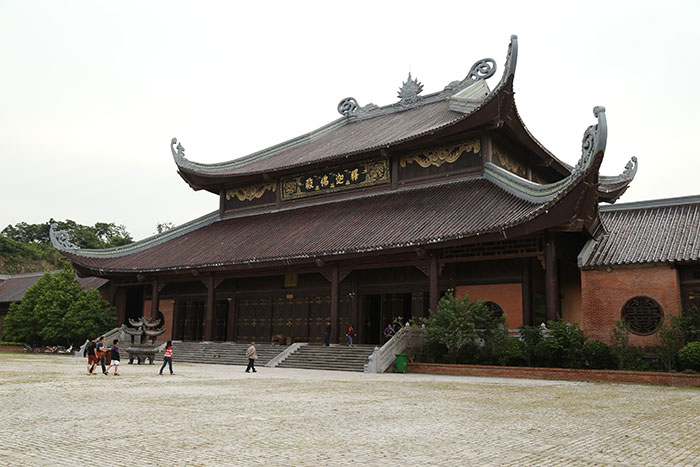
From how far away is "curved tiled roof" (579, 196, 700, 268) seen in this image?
18453 mm

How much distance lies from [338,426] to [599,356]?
11712 millimetres

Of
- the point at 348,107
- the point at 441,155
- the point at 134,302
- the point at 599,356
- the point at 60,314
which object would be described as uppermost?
the point at 348,107

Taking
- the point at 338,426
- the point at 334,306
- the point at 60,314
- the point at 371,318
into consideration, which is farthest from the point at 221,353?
the point at 338,426

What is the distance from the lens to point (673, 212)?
2142cm

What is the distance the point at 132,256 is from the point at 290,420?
25.5m

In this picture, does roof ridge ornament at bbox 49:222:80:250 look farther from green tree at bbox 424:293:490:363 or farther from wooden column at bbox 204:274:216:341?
green tree at bbox 424:293:490:363

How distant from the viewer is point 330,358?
798 inches

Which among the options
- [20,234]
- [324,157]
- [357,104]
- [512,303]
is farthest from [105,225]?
[512,303]

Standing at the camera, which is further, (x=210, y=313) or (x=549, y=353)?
(x=210, y=313)

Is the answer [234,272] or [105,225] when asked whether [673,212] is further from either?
[105,225]

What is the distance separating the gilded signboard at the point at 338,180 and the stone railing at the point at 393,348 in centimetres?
852

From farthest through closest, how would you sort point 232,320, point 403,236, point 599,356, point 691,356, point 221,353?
point 232,320 → point 221,353 → point 403,236 → point 599,356 → point 691,356

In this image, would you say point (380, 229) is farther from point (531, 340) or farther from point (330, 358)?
point (531, 340)

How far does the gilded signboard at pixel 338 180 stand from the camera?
1022 inches
